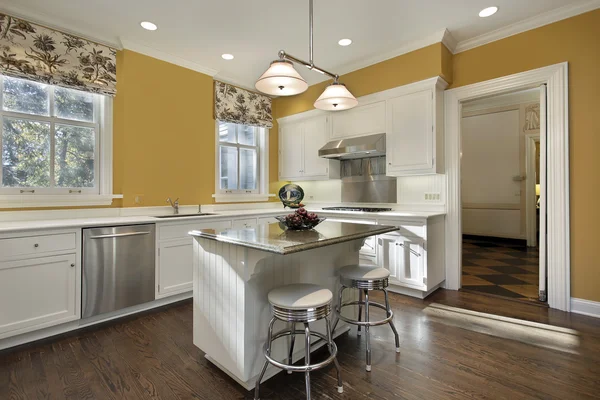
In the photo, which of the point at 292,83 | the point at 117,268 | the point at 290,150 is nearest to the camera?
the point at 292,83

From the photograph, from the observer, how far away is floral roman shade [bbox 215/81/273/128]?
4.47 meters

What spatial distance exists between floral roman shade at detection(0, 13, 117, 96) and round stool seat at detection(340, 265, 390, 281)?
3218 mm

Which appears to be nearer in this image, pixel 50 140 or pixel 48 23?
pixel 48 23

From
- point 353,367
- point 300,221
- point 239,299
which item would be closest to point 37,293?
point 239,299

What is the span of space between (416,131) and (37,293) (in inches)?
161

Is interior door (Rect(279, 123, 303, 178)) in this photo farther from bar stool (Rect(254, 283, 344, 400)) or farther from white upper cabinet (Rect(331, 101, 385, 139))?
bar stool (Rect(254, 283, 344, 400))

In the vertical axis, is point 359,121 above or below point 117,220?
above

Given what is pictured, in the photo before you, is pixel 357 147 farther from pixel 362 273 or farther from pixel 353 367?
pixel 353 367

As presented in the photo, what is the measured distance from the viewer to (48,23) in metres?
2.96

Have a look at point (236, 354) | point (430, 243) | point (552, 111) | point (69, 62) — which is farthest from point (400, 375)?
point (69, 62)

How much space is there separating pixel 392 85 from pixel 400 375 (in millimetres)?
3292

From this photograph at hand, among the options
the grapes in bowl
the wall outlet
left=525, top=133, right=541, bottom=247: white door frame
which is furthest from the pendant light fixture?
left=525, top=133, right=541, bottom=247: white door frame

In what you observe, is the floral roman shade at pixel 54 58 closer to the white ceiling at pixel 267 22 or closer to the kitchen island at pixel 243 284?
the white ceiling at pixel 267 22

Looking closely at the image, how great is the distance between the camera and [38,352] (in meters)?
2.28
